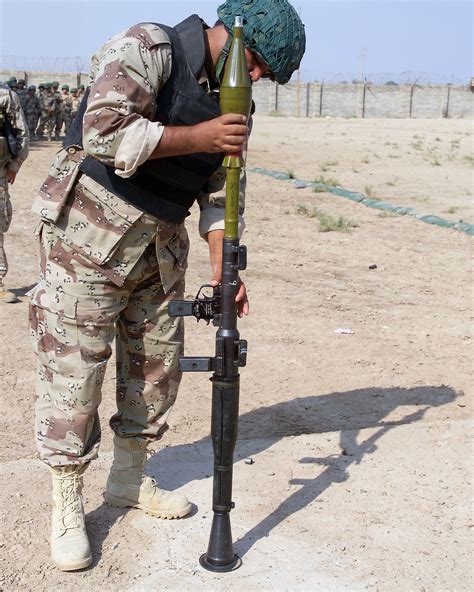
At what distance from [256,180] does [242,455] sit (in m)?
11.5

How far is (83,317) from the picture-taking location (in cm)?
293

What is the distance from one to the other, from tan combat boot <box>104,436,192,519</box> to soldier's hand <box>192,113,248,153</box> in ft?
4.22

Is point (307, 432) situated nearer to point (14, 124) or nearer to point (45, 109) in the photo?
point (14, 124)

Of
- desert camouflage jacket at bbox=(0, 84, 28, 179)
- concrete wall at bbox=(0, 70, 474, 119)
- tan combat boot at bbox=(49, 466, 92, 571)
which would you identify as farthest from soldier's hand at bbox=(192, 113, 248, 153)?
concrete wall at bbox=(0, 70, 474, 119)

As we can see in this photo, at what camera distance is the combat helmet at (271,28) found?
2.67 m

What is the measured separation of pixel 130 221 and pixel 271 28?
0.76 metres

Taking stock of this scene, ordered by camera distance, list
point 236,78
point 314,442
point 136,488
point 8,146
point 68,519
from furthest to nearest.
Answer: point 8,146 < point 314,442 < point 136,488 < point 68,519 < point 236,78

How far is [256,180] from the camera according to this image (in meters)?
15.1

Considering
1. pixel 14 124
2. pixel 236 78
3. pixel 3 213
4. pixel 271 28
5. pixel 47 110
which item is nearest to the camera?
pixel 236 78

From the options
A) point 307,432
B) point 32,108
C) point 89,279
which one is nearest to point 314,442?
point 307,432

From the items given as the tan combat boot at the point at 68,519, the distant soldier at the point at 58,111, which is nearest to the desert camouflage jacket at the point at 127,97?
the tan combat boot at the point at 68,519

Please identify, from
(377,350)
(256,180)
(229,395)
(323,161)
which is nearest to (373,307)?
(377,350)

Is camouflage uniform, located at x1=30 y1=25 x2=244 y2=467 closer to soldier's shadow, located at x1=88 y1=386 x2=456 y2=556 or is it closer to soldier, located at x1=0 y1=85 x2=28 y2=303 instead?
soldier's shadow, located at x1=88 y1=386 x2=456 y2=556

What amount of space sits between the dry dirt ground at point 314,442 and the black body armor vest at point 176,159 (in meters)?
1.23
